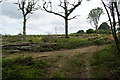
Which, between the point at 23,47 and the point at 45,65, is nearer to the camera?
the point at 45,65

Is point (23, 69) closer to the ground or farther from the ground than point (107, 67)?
closer to the ground

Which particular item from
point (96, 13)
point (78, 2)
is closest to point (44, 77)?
point (78, 2)

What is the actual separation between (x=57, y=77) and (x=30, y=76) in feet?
3.47

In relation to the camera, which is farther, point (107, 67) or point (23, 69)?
point (23, 69)

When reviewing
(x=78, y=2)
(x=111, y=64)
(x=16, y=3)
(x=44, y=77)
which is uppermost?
(x=16, y=3)

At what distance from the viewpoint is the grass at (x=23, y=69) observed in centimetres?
544

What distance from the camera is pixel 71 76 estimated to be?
18.3ft

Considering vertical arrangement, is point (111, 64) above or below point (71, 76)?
above

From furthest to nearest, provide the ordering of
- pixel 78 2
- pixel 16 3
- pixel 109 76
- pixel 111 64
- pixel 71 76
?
pixel 16 3
pixel 78 2
pixel 111 64
pixel 71 76
pixel 109 76

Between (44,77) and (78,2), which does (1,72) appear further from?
(78,2)

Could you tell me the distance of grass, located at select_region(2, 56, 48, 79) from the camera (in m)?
5.44

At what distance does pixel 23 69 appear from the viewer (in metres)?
6.21

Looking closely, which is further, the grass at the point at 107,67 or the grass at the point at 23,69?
the grass at the point at 23,69

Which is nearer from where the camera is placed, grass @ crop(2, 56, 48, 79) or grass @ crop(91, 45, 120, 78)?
grass @ crop(91, 45, 120, 78)
